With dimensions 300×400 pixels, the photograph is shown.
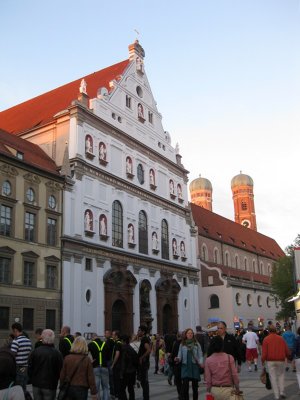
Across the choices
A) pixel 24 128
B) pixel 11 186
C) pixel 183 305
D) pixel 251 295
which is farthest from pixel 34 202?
pixel 251 295

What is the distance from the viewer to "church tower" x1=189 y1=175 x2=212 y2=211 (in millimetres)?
98625

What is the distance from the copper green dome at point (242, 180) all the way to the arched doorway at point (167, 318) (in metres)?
63.5

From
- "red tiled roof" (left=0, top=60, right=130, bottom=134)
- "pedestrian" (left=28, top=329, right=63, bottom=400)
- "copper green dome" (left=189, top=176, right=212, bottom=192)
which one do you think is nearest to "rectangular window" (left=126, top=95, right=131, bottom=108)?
"red tiled roof" (left=0, top=60, right=130, bottom=134)

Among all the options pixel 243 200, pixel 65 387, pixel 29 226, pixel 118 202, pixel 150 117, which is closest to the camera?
pixel 65 387

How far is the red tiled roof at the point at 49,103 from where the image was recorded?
40375 mm

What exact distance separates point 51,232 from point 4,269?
469cm

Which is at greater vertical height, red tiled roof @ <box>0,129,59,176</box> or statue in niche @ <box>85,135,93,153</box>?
Answer: statue in niche @ <box>85,135,93,153</box>

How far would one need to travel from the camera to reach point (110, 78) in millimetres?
43000

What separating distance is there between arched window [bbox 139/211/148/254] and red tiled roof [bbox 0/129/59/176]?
9623mm

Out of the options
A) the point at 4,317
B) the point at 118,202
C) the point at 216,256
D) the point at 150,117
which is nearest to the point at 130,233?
the point at 118,202

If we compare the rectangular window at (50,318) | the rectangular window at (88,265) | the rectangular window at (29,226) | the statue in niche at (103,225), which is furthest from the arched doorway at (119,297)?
the rectangular window at (29,226)

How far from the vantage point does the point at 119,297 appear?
3684 centimetres

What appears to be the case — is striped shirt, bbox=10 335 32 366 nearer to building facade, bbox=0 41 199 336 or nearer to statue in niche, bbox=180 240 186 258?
building facade, bbox=0 41 199 336

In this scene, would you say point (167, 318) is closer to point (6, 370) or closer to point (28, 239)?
point (28, 239)
